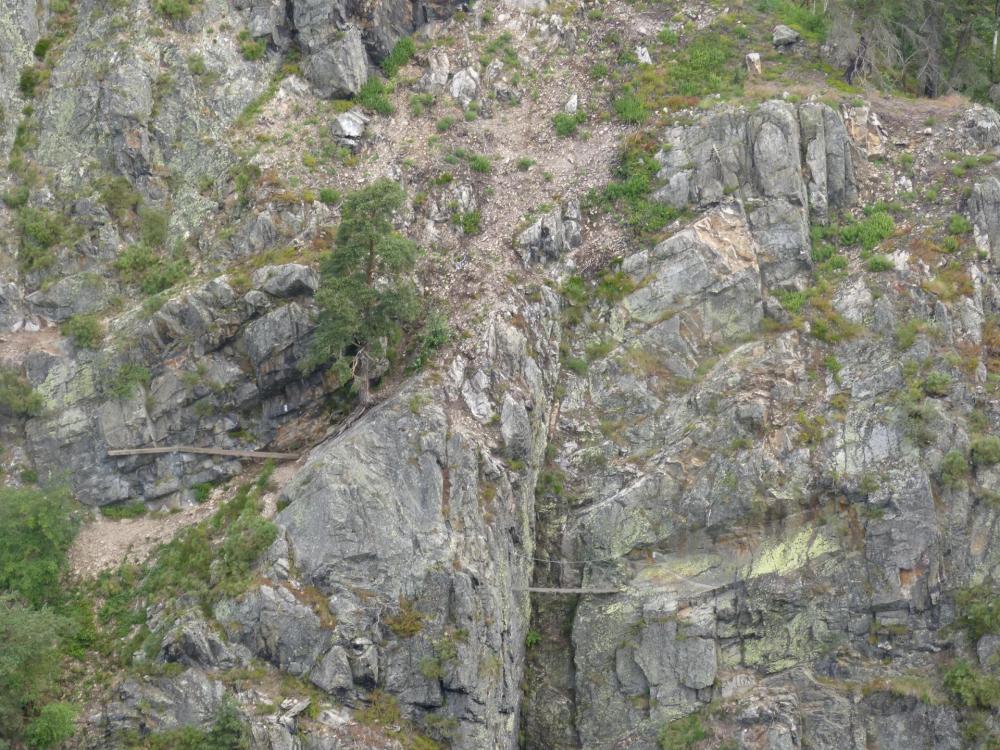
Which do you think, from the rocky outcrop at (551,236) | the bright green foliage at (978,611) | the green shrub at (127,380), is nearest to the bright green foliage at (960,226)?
the bright green foliage at (978,611)

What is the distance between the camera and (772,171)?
43469 millimetres

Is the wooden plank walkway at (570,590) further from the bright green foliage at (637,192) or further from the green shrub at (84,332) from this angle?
the green shrub at (84,332)

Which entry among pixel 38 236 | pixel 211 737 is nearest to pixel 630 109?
pixel 38 236

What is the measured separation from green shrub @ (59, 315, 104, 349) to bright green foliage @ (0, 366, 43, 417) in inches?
91.2

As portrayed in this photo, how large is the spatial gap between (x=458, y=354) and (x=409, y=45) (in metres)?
17.2

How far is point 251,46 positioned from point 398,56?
626cm

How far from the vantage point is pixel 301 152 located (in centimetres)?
4506

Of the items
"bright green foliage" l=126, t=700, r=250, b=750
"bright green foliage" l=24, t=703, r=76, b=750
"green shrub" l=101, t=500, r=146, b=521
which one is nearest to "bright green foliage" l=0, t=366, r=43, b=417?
"green shrub" l=101, t=500, r=146, b=521

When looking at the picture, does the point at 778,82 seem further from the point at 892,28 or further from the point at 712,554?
the point at 712,554

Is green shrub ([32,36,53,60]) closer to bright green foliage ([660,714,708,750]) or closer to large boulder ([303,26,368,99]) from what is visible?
large boulder ([303,26,368,99])

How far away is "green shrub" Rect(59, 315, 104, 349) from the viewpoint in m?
40.1

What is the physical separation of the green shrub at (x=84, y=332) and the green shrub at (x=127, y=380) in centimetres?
147

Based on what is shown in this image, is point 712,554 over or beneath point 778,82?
beneath

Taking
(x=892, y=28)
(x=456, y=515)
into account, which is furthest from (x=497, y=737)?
(x=892, y=28)
